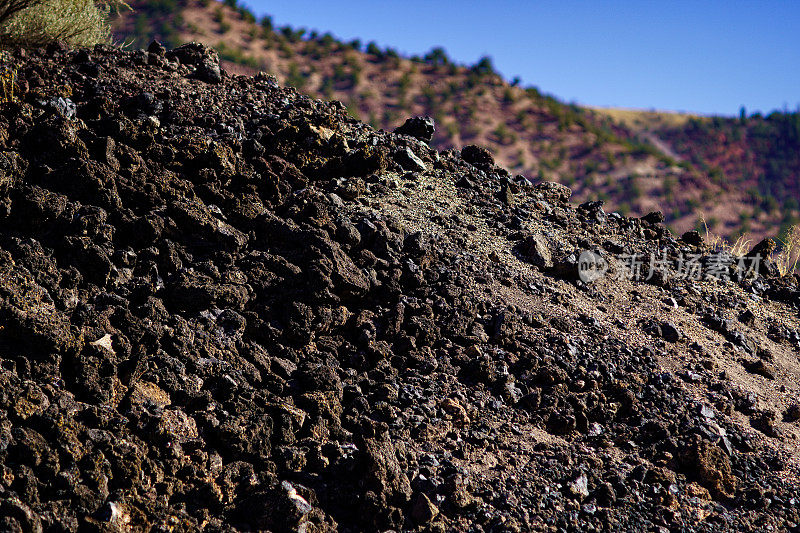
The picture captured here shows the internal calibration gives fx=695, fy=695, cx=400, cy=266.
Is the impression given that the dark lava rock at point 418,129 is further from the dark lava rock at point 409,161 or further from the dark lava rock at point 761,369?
the dark lava rock at point 761,369

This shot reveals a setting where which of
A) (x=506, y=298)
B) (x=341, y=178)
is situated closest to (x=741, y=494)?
(x=506, y=298)

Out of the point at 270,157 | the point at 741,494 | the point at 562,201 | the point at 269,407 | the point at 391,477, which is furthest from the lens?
the point at 562,201

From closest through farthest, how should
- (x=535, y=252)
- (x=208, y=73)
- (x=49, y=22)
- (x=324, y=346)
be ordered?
1. (x=324, y=346)
2. (x=535, y=252)
3. (x=208, y=73)
4. (x=49, y=22)

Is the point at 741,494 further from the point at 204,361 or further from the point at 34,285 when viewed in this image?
the point at 34,285

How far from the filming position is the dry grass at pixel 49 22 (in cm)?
680

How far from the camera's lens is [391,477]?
11.1 ft

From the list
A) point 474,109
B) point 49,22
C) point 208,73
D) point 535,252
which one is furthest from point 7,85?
point 474,109

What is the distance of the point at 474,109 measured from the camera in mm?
32969

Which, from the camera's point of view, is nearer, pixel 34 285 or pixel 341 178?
pixel 34 285

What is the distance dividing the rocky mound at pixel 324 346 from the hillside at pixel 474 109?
73.1 feet

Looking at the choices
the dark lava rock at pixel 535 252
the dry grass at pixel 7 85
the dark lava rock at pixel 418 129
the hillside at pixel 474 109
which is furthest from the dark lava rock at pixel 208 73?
the hillside at pixel 474 109

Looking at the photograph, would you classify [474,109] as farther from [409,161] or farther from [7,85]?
[7,85]

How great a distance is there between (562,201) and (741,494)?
3.77 meters

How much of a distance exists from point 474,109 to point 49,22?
27248mm
